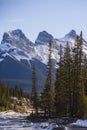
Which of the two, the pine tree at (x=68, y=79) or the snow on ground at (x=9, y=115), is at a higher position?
the pine tree at (x=68, y=79)

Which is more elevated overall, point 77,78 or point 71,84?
point 77,78

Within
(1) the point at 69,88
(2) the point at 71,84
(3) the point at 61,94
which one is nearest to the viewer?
(1) the point at 69,88

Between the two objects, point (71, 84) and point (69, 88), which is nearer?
point (69, 88)

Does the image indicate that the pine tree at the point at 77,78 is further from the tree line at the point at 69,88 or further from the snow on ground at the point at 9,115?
the snow on ground at the point at 9,115

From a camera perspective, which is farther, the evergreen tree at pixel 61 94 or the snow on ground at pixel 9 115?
the snow on ground at pixel 9 115

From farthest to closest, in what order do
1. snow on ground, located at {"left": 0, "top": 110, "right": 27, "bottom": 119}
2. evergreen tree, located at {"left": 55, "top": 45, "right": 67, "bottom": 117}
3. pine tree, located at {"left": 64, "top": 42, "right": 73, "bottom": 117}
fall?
1. snow on ground, located at {"left": 0, "top": 110, "right": 27, "bottom": 119}
2. evergreen tree, located at {"left": 55, "top": 45, "right": 67, "bottom": 117}
3. pine tree, located at {"left": 64, "top": 42, "right": 73, "bottom": 117}

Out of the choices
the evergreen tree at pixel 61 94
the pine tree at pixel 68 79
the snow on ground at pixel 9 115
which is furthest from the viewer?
the snow on ground at pixel 9 115

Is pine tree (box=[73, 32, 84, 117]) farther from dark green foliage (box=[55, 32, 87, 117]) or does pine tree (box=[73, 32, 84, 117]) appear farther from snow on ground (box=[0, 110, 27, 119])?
snow on ground (box=[0, 110, 27, 119])

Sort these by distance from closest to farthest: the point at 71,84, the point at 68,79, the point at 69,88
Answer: the point at 69,88 < the point at 71,84 < the point at 68,79

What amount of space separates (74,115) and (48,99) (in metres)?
12.9

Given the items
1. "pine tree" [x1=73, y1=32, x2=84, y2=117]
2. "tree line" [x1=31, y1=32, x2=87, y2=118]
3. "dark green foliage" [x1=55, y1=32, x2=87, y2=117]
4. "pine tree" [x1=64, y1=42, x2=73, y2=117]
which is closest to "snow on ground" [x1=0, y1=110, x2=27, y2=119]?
"tree line" [x1=31, y1=32, x2=87, y2=118]

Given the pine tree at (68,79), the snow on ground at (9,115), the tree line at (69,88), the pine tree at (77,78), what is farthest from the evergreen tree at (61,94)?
the snow on ground at (9,115)

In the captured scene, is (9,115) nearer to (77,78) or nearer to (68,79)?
(68,79)

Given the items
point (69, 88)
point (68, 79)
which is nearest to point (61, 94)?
point (69, 88)
